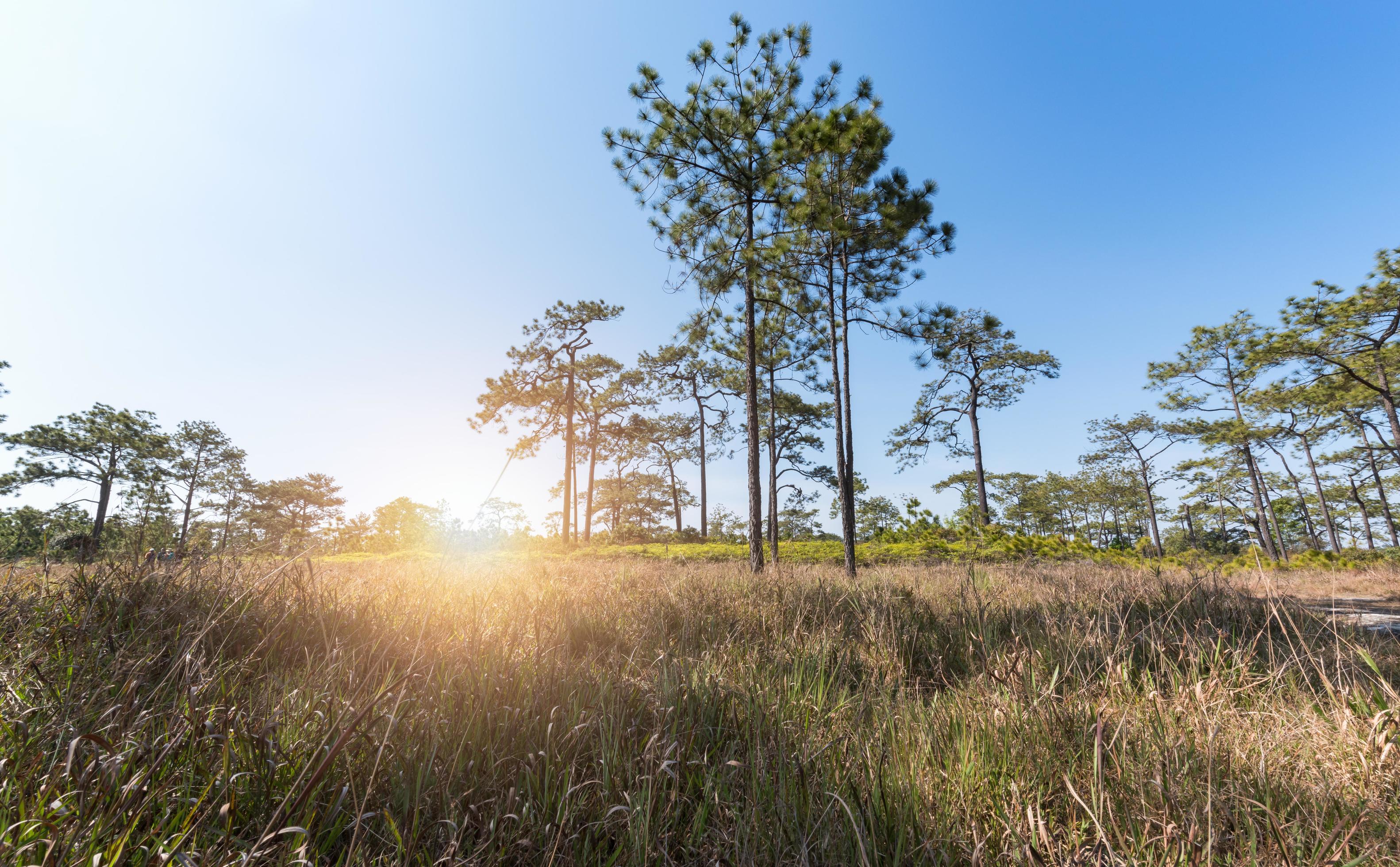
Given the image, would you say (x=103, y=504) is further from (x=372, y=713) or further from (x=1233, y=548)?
(x=1233, y=548)

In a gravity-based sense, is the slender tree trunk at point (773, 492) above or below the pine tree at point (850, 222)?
below

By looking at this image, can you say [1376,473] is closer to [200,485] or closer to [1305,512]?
[1305,512]

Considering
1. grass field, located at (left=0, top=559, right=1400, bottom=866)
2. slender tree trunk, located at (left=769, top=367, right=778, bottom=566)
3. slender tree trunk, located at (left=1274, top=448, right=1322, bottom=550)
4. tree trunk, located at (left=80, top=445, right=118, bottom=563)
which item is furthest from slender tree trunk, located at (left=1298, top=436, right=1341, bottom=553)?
tree trunk, located at (left=80, top=445, right=118, bottom=563)

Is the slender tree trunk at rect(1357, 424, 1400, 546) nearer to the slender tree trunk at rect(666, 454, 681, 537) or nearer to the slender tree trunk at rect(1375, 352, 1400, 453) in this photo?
the slender tree trunk at rect(1375, 352, 1400, 453)

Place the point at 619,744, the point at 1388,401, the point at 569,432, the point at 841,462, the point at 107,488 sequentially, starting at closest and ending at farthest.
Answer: the point at 619,744 → the point at 841,462 → the point at 1388,401 → the point at 569,432 → the point at 107,488

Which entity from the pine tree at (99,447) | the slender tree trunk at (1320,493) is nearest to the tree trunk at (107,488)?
the pine tree at (99,447)

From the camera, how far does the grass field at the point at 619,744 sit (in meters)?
1.18

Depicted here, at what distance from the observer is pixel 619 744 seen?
1778 millimetres

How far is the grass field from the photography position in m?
1.18

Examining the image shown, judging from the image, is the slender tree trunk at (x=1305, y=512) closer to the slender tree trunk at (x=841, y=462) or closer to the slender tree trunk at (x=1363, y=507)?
the slender tree trunk at (x=1363, y=507)

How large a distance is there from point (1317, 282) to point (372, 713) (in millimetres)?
27430

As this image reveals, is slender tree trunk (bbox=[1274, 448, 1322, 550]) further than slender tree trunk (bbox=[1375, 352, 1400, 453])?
Yes

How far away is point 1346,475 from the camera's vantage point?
3198cm

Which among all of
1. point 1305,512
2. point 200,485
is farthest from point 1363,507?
point 200,485
